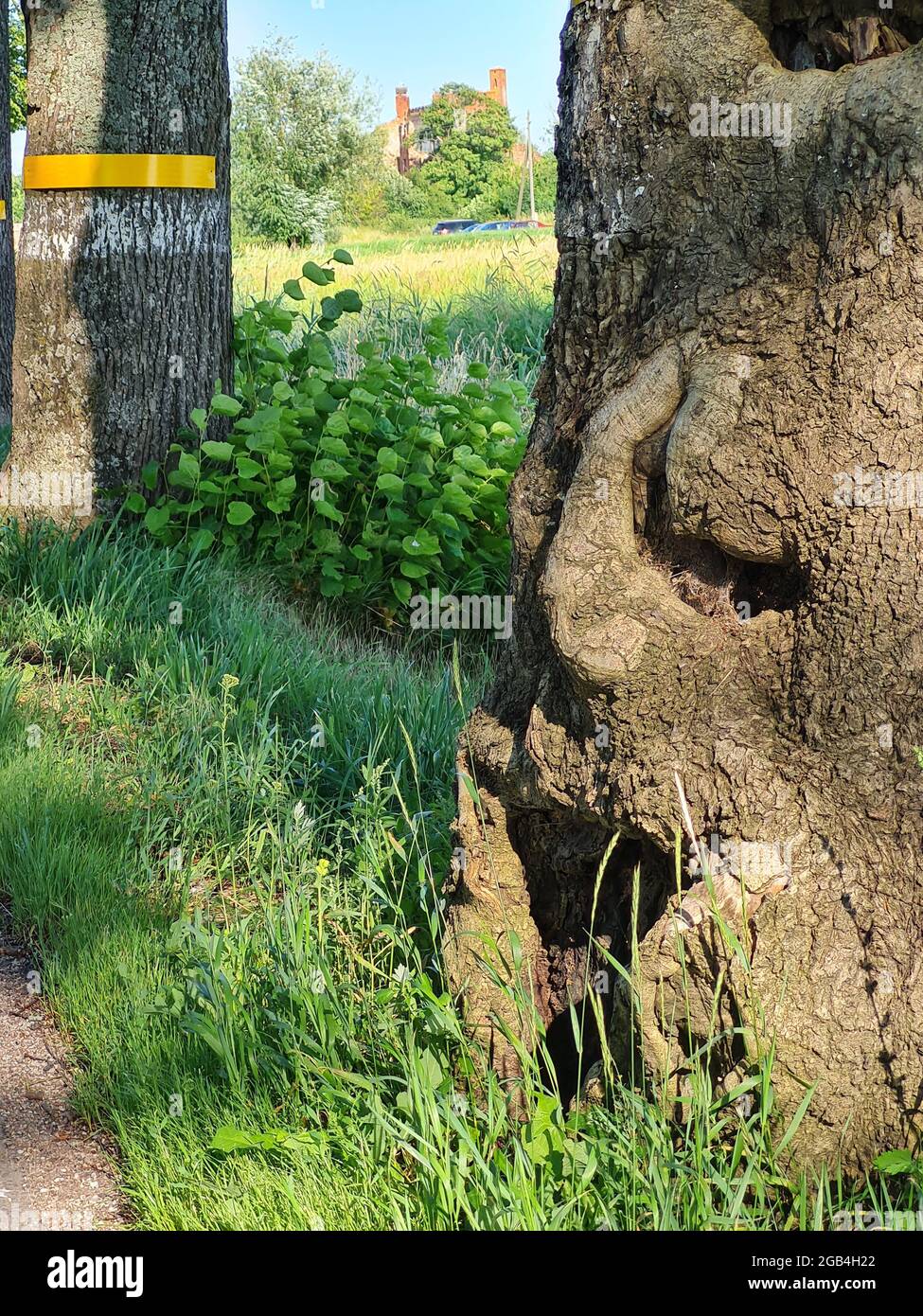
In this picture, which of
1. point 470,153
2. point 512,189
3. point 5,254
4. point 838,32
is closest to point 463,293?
point 5,254

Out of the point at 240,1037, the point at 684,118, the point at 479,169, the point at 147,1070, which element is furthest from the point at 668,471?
the point at 479,169

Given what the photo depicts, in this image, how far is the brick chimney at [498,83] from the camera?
9938cm

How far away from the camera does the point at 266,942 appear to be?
323 cm

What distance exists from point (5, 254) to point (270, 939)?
681cm

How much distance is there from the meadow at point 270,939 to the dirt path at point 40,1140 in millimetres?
72

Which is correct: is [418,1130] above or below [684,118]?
below

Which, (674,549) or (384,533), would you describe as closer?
(674,549)

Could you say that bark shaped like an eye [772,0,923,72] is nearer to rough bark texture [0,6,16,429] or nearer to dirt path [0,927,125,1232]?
dirt path [0,927,125,1232]

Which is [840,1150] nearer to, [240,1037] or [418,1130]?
[418,1130]

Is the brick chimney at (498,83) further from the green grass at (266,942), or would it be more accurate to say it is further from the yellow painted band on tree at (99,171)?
the green grass at (266,942)

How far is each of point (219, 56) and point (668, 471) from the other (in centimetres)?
463

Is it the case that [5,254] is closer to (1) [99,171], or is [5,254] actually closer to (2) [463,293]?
(1) [99,171]
